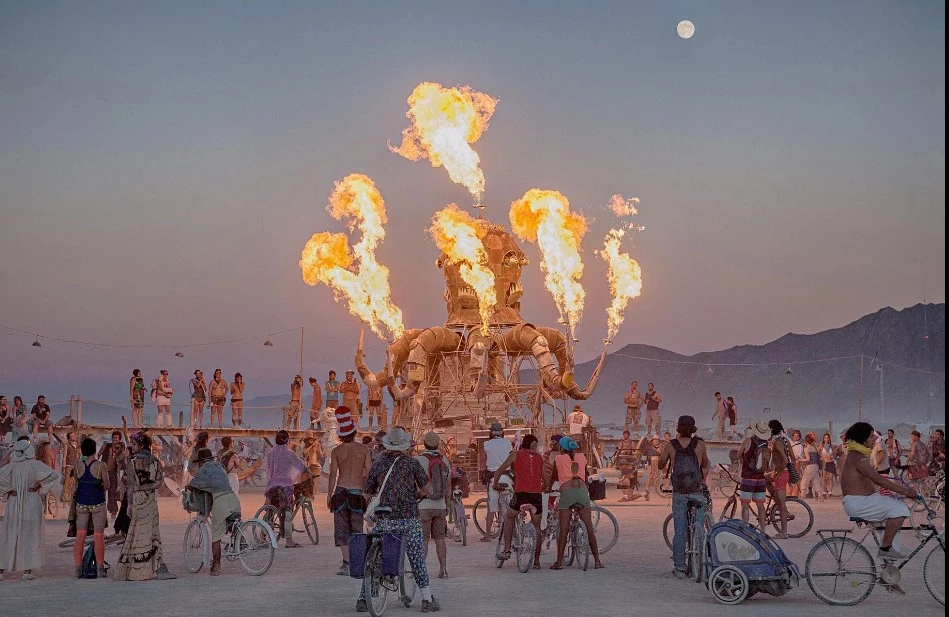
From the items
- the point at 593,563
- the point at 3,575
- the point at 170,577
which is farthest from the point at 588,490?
the point at 3,575

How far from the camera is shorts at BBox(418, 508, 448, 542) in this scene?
16.0m

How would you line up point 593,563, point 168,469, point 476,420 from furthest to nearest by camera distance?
point 168,469 → point 476,420 → point 593,563

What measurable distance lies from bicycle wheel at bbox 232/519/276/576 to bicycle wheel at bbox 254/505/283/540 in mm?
2501

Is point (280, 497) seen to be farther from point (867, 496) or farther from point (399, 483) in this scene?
point (867, 496)

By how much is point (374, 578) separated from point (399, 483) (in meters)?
1.09

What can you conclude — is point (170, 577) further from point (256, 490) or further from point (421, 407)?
point (256, 490)

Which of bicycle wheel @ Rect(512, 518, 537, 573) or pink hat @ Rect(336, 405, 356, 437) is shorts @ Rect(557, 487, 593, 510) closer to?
bicycle wheel @ Rect(512, 518, 537, 573)

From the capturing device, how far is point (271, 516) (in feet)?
68.3

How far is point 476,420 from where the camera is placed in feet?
132

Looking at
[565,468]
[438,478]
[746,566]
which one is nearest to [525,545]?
[565,468]

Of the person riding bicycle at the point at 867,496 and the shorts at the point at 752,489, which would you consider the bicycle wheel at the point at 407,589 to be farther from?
the shorts at the point at 752,489

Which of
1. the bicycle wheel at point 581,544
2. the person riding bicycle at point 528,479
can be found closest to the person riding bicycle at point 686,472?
the bicycle wheel at point 581,544

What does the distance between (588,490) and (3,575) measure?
8362 millimetres

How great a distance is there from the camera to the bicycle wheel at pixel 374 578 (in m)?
13.1
